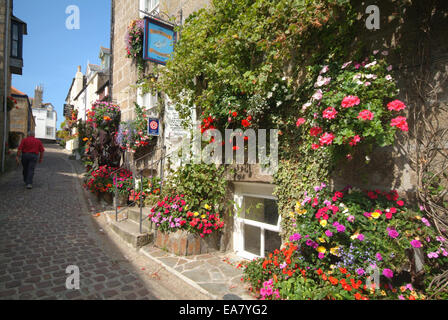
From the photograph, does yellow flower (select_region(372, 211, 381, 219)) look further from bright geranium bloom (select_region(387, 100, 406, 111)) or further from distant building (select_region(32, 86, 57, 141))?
distant building (select_region(32, 86, 57, 141))

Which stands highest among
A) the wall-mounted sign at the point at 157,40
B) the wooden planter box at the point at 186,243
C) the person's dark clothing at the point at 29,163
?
the wall-mounted sign at the point at 157,40

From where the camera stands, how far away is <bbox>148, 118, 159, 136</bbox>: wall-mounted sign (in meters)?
6.56

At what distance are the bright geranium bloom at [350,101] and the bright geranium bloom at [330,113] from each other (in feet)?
0.31

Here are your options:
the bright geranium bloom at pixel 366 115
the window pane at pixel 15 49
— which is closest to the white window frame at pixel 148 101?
the bright geranium bloom at pixel 366 115

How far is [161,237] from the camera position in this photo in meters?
4.16

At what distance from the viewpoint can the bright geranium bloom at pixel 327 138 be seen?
7.68 ft

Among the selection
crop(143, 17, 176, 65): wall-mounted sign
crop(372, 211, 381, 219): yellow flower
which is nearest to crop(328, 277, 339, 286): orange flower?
crop(372, 211, 381, 219): yellow flower

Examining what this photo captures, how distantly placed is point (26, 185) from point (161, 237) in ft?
21.3

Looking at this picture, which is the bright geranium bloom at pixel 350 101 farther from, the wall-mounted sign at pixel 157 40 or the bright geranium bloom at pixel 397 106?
the wall-mounted sign at pixel 157 40

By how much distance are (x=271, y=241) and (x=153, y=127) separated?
14.8 ft

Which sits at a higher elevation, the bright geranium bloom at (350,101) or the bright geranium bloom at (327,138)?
the bright geranium bloom at (350,101)

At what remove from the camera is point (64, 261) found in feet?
11.8

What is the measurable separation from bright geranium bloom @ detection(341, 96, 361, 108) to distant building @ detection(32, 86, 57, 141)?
159 feet
